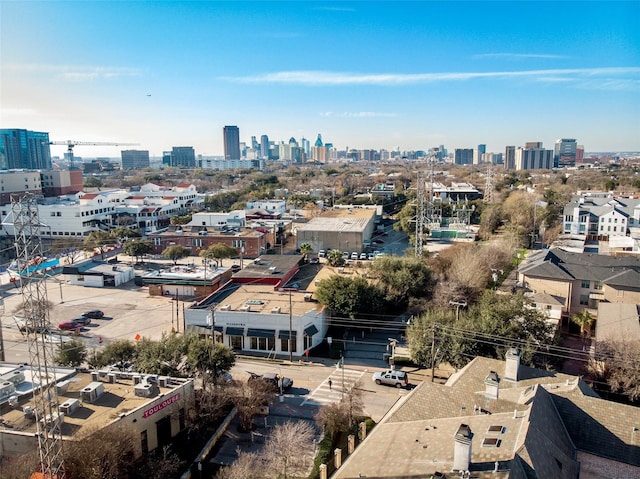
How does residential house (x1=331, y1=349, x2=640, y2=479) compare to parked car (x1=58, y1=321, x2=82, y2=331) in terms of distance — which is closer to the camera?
residential house (x1=331, y1=349, x2=640, y2=479)

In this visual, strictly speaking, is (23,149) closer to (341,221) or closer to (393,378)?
(341,221)

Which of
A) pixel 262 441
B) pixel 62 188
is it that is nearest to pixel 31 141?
pixel 62 188

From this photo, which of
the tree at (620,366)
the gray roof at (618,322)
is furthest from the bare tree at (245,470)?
the gray roof at (618,322)

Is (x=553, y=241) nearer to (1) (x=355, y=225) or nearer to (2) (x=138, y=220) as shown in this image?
(1) (x=355, y=225)

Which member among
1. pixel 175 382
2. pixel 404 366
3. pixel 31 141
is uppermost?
pixel 31 141

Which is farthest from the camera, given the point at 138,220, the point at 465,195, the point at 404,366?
the point at 465,195

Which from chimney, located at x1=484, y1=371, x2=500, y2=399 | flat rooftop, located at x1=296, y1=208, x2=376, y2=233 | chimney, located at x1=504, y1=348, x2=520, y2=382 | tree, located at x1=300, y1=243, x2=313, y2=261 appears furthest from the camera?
flat rooftop, located at x1=296, y1=208, x2=376, y2=233

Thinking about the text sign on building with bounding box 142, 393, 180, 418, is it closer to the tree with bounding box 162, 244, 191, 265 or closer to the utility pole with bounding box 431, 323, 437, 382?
the utility pole with bounding box 431, 323, 437, 382

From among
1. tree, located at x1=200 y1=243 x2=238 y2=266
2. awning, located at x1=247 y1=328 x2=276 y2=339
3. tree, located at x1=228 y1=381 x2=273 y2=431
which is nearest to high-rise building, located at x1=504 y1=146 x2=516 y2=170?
tree, located at x1=200 y1=243 x2=238 y2=266
